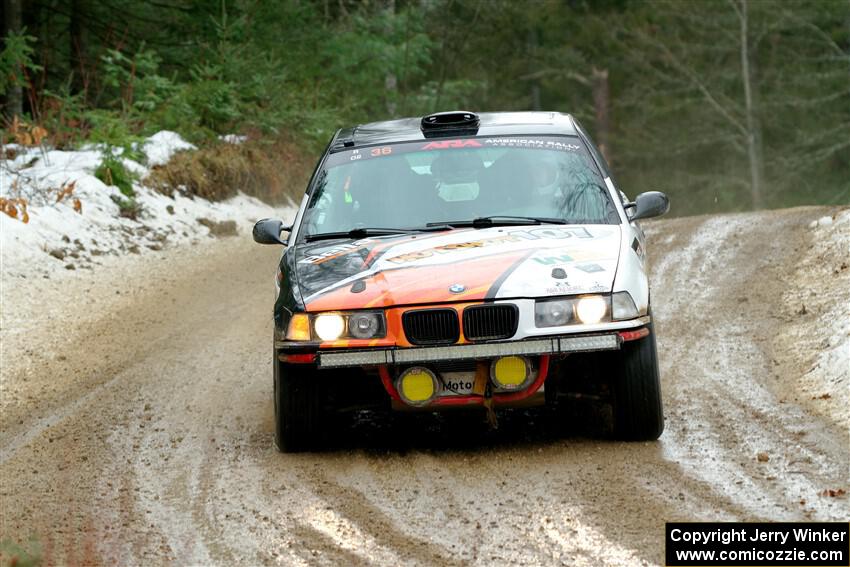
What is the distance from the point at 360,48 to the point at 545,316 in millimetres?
20558

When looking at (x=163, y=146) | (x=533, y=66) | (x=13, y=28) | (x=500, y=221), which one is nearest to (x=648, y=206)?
(x=500, y=221)

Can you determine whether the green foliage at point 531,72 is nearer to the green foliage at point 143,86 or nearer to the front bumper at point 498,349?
the green foliage at point 143,86

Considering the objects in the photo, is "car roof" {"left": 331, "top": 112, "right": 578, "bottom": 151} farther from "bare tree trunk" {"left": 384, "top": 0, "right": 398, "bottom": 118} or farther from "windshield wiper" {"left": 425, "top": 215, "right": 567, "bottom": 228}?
"bare tree trunk" {"left": 384, "top": 0, "right": 398, "bottom": 118}

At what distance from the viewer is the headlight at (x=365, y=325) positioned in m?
6.01

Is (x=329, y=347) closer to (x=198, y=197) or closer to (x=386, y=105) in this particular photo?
(x=198, y=197)

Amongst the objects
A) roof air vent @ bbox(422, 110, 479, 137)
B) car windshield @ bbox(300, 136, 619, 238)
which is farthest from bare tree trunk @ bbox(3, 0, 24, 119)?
car windshield @ bbox(300, 136, 619, 238)

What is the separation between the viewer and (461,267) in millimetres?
6145

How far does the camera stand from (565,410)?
736cm

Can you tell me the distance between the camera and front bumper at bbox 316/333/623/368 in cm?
590

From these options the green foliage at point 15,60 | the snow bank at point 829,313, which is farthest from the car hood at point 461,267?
the green foliage at point 15,60

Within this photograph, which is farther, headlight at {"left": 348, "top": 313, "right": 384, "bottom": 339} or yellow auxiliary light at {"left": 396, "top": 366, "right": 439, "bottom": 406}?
yellow auxiliary light at {"left": 396, "top": 366, "right": 439, "bottom": 406}

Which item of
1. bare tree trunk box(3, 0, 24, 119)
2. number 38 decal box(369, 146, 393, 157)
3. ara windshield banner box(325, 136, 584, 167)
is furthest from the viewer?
bare tree trunk box(3, 0, 24, 119)

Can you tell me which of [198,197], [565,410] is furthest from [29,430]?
[198,197]

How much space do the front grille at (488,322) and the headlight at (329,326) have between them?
0.62 metres
